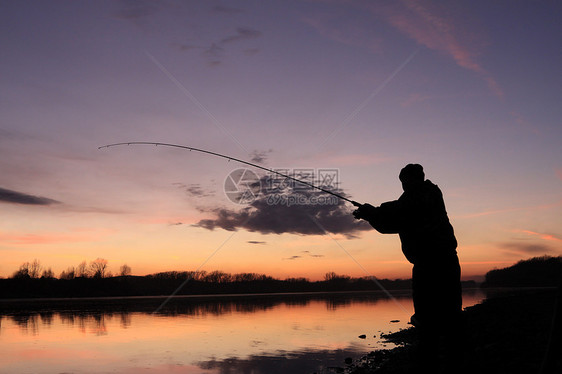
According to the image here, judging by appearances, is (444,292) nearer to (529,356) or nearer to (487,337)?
(529,356)

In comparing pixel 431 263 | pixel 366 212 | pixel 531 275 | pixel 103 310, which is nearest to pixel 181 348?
pixel 366 212

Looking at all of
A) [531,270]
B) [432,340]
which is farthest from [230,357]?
[531,270]

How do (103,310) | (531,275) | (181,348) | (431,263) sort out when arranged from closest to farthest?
(431,263), (181,348), (103,310), (531,275)

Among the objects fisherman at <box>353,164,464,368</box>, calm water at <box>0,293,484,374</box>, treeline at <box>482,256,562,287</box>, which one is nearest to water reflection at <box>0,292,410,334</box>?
calm water at <box>0,293,484,374</box>

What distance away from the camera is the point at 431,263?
15.3ft

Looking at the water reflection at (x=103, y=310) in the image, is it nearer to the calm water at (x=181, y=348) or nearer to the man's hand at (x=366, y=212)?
the calm water at (x=181, y=348)

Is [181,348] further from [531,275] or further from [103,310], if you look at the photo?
[531,275]

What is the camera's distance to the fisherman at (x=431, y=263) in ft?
15.1

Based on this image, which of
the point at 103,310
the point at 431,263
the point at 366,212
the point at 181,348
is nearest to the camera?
the point at 431,263

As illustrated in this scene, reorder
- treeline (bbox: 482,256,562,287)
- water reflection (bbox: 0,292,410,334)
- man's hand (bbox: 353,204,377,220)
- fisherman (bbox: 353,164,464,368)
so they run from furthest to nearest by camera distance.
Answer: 1. treeline (bbox: 482,256,562,287)
2. water reflection (bbox: 0,292,410,334)
3. man's hand (bbox: 353,204,377,220)
4. fisherman (bbox: 353,164,464,368)

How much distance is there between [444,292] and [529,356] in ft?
15.5

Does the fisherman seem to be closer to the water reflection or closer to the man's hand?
the man's hand

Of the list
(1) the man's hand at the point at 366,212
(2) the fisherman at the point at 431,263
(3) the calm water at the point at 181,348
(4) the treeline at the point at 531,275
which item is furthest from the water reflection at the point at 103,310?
(4) the treeline at the point at 531,275

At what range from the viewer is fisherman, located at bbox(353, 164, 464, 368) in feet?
15.1
